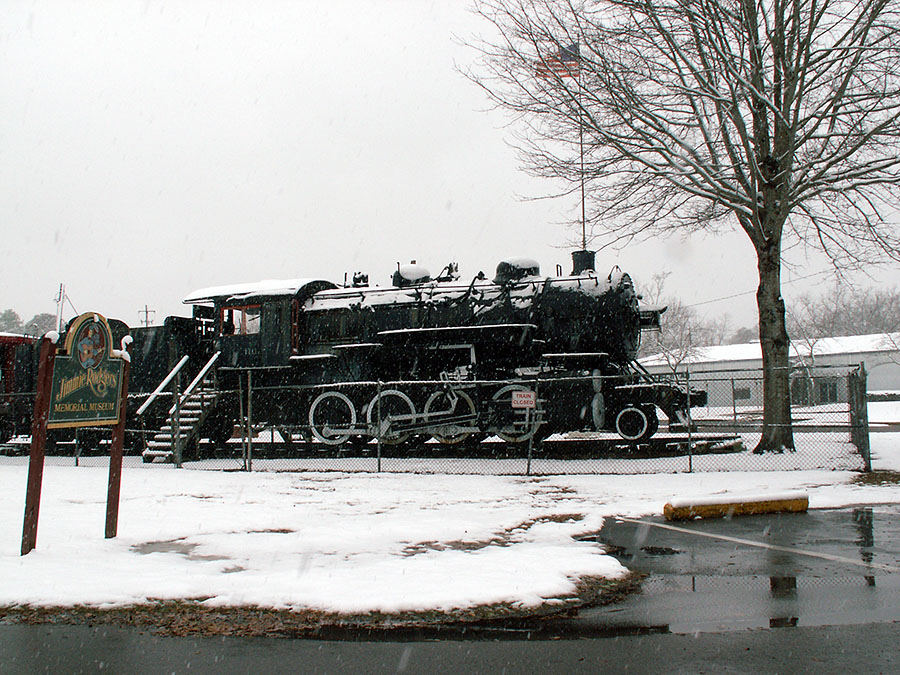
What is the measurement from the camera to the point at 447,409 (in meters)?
14.4

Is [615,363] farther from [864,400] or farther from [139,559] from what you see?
[139,559]

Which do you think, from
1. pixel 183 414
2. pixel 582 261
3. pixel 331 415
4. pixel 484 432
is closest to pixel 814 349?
pixel 582 261

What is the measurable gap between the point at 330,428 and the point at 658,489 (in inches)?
274

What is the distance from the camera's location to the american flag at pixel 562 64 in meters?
12.6

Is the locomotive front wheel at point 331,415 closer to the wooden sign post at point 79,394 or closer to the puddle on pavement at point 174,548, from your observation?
the wooden sign post at point 79,394

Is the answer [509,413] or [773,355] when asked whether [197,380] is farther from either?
[773,355]

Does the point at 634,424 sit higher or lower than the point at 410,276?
lower

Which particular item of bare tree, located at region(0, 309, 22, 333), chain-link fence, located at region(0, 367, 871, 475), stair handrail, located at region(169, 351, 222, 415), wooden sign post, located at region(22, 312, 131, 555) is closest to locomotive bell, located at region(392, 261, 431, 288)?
chain-link fence, located at region(0, 367, 871, 475)

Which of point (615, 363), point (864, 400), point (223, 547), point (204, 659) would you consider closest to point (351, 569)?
point (223, 547)

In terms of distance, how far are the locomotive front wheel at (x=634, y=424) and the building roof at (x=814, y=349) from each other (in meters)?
36.5

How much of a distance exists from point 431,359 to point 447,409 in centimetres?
109

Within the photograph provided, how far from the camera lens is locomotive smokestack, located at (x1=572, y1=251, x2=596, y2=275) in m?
15.0

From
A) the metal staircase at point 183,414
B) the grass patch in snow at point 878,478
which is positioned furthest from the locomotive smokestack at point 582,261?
the metal staircase at point 183,414

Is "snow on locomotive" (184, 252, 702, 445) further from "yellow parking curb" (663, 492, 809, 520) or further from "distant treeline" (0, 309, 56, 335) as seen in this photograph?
"distant treeline" (0, 309, 56, 335)
